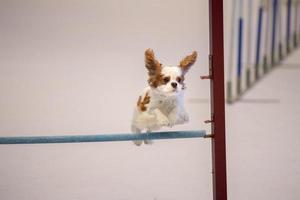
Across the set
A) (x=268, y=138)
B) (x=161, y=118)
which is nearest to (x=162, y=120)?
(x=161, y=118)

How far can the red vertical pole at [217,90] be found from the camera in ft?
3.21

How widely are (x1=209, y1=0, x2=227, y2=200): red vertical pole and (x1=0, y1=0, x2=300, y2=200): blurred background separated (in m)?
0.29

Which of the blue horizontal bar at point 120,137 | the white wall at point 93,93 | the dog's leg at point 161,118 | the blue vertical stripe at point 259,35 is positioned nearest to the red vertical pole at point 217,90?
the blue horizontal bar at point 120,137

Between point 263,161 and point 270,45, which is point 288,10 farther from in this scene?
point 263,161

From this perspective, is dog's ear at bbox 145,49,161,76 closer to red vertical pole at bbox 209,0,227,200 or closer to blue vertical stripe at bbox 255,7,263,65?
red vertical pole at bbox 209,0,227,200

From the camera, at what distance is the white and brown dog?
36.4 inches

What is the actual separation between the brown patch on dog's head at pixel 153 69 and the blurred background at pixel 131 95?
0.35 m

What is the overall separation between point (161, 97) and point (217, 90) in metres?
0.20

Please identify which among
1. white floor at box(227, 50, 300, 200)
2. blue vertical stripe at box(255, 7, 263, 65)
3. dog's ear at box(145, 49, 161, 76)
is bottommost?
white floor at box(227, 50, 300, 200)

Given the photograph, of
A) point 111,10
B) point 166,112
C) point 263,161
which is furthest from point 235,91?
point 111,10

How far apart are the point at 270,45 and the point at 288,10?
161 millimetres

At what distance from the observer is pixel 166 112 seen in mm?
969

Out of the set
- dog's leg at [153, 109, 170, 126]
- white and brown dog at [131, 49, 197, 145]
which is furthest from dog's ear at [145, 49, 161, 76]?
dog's leg at [153, 109, 170, 126]

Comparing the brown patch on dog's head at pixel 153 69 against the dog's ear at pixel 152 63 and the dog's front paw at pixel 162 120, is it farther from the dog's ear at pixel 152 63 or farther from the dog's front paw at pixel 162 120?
the dog's front paw at pixel 162 120
